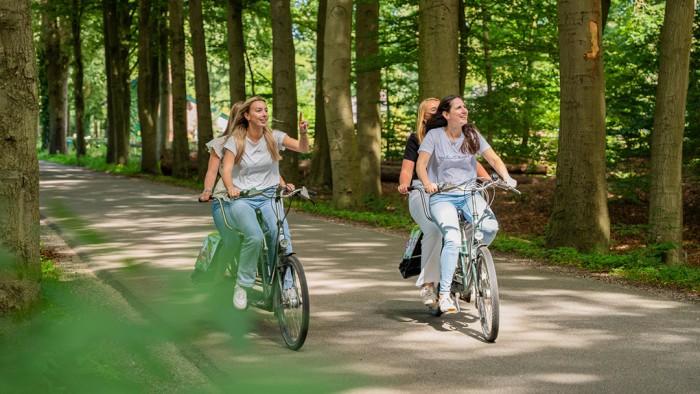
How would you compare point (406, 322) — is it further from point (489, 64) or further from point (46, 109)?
point (46, 109)

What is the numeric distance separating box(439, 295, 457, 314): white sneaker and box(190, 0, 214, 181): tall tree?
2274cm

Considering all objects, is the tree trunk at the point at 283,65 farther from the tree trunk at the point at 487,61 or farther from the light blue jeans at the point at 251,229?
the light blue jeans at the point at 251,229

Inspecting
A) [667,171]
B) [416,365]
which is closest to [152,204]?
[667,171]

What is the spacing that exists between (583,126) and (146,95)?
92.0ft

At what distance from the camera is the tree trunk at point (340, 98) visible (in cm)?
1953

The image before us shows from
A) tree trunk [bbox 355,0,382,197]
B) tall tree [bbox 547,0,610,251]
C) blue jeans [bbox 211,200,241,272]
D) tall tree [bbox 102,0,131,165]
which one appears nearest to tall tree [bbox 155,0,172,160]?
tall tree [bbox 102,0,131,165]

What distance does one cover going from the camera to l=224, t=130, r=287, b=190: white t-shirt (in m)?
7.04

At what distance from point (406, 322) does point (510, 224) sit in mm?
13773

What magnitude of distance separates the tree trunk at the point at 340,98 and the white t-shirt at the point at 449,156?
40.8ft

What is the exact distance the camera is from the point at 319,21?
2583cm

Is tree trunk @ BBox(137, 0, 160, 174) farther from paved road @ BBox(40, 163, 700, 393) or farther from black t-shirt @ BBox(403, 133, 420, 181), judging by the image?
black t-shirt @ BBox(403, 133, 420, 181)

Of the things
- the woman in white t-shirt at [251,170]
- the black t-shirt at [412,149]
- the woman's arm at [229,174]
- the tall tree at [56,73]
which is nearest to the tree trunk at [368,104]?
the black t-shirt at [412,149]

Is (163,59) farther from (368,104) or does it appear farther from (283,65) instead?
(368,104)

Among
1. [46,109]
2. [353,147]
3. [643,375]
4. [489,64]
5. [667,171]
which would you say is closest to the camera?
[643,375]
